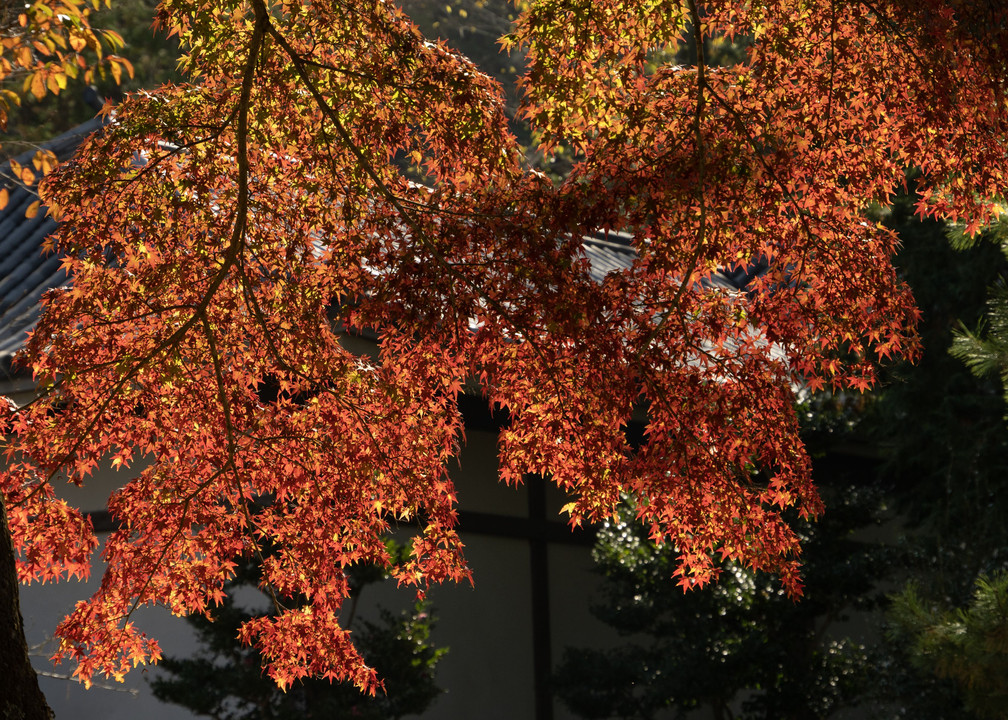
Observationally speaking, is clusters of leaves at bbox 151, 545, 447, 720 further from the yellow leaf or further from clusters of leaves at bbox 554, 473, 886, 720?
the yellow leaf

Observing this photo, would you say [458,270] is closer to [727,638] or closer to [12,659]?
[12,659]

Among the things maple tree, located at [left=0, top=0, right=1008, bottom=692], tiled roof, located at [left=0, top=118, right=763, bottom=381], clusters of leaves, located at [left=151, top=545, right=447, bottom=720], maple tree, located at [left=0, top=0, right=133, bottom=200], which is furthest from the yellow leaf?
tiled roof, located at [left=0, top=118, right=763, bottom=381]

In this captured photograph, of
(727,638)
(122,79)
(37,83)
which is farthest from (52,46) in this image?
(122,79)

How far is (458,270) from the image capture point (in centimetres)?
409

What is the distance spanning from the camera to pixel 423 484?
4402 millimetres

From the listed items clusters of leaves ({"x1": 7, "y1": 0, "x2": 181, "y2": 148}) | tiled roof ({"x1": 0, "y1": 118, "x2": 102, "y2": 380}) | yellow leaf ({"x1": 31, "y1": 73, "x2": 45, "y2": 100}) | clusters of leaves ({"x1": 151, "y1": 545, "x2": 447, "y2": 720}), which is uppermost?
clusters of leaves ({"x1": 7, "y1": 0, "x2": 181, "y2": 148})

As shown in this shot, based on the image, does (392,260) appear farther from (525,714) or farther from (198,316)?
(525,714)

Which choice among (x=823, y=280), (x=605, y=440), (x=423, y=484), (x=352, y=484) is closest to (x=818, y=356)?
(x=823, y=280)

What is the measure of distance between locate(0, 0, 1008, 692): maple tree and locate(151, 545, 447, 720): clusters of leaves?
67.9 inches

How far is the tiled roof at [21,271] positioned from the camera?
7.68m

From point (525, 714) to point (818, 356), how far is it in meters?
5.08

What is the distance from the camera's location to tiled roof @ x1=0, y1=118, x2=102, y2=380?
25.2 feet

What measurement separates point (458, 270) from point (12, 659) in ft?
6.50

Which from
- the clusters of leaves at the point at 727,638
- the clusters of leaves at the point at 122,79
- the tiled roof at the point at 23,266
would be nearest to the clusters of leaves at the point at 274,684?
the clusters of leaves at the point at 727,638
